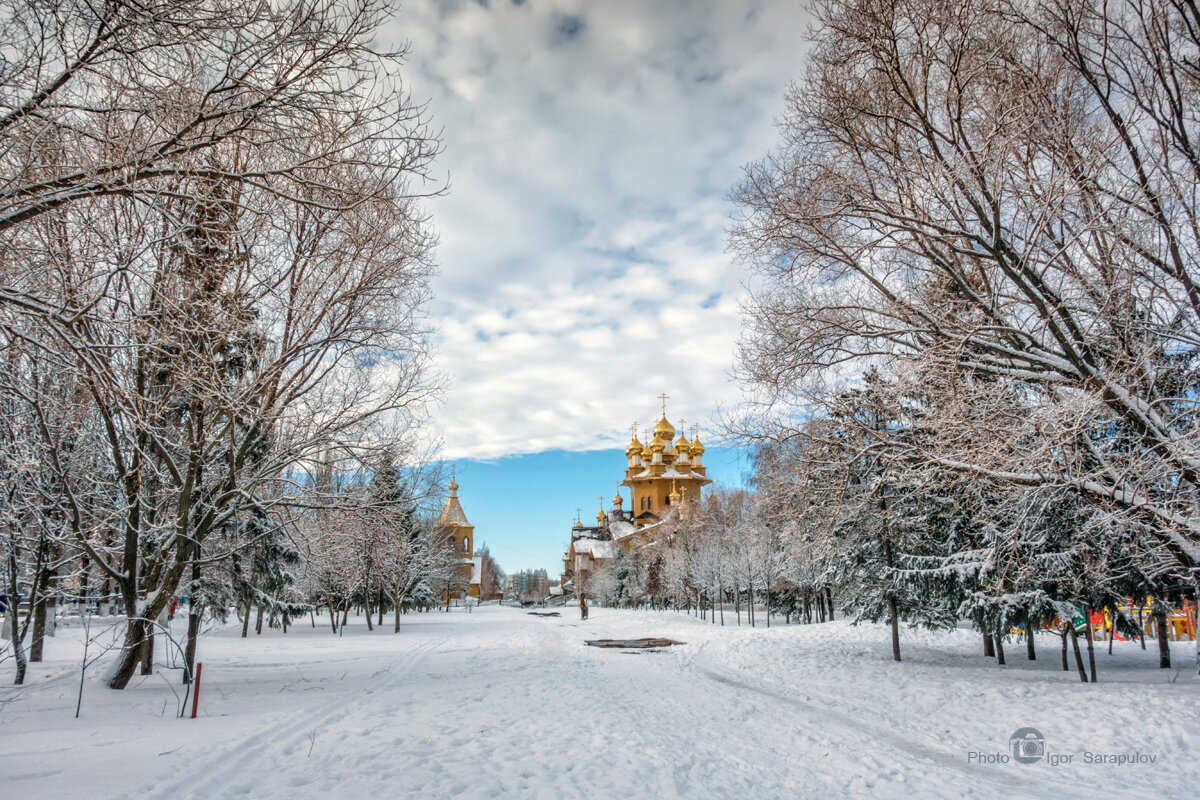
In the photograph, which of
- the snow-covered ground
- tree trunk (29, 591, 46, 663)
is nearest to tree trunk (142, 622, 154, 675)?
the snow-covered ground

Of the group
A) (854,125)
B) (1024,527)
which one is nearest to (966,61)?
(854,125)

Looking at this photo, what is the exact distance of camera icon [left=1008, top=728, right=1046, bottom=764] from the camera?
791 cm

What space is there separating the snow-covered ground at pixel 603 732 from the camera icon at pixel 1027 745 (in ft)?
0.50

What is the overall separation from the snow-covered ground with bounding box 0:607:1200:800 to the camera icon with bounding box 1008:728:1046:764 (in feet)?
0.50

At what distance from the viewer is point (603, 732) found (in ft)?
26.6

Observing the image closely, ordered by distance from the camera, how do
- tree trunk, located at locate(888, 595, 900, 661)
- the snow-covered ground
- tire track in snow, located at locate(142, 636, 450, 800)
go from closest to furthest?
tire track in snow, located at locate(142, 636, 450, 800) < the snow-covered ground < tree trunk, located at locate(888, 595, 900, 661)

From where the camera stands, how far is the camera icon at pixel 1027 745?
7910 mm

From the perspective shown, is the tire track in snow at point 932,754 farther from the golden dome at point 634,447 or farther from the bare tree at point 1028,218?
the golden dome at point 634,447

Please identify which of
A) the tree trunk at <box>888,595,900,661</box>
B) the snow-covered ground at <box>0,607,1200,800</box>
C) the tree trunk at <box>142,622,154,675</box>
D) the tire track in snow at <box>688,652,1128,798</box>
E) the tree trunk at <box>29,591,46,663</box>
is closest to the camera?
the snow-covered ground at <box>0,607,1200,800</box>

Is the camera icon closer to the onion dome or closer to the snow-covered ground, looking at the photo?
the snow-covered ground

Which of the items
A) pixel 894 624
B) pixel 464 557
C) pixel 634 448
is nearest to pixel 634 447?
pixel 634 448

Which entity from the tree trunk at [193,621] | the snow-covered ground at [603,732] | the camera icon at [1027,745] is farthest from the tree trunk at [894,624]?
the tree trunk at [193,621]

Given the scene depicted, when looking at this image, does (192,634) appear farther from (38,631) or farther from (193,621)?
(38,631)

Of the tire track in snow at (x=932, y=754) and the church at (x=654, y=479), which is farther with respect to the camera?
the church at (x=654, y=479)
